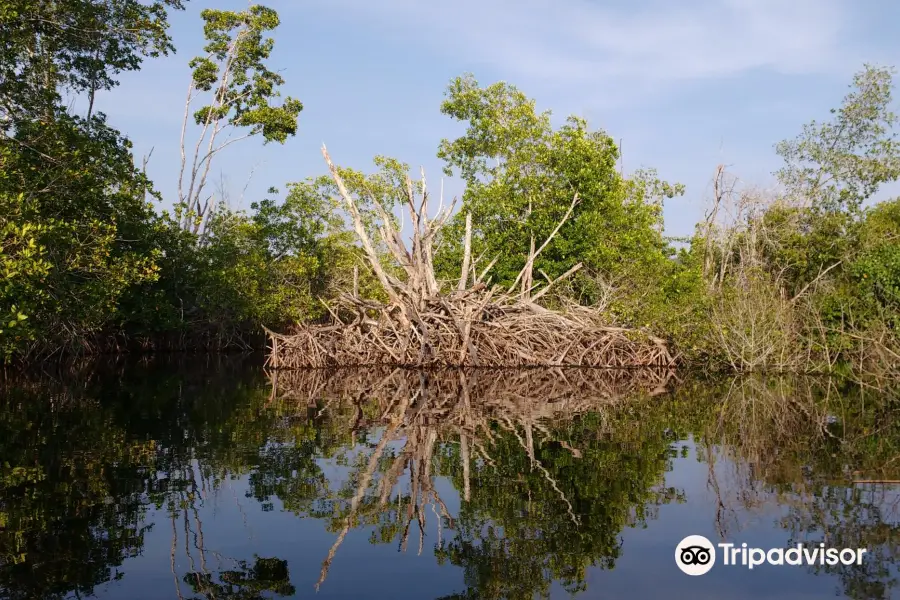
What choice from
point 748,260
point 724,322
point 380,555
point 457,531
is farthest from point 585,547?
point 748,260

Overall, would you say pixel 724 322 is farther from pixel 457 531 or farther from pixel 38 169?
pixel 38 169

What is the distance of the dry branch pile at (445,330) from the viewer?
20.3 m

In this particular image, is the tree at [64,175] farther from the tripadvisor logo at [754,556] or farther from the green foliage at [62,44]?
the tripadvisor logo at [754,556]

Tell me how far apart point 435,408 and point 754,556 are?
7.53 m

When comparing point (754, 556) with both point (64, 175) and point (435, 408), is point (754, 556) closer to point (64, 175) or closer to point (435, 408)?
point (435, 408)

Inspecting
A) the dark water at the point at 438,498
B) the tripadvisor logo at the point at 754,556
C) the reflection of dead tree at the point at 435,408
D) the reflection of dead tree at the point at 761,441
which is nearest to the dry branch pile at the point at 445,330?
the reflection of dead tree at the point at 435,408

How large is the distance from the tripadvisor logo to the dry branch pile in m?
14.4

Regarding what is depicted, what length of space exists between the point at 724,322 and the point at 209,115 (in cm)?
2496

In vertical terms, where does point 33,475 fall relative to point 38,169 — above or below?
below

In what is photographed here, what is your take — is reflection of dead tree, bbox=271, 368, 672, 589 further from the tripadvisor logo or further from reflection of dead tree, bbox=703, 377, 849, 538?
reflection of dead tree, bbox=703, 377, 849, 538

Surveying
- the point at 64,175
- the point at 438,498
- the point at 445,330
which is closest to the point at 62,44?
the point at 64,175

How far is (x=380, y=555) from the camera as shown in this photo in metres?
5.54

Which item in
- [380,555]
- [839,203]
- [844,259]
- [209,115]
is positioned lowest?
[380,555]

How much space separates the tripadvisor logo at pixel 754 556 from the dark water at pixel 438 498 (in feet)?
0.29
